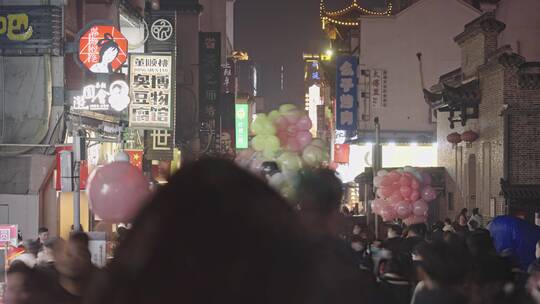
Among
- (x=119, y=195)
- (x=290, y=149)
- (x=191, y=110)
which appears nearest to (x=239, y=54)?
(x=191, y=110)

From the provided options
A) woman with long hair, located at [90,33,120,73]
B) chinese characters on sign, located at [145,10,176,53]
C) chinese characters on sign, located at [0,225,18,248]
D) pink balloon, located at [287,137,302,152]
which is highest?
chinese characters on sign, located at [145,10,176,53]

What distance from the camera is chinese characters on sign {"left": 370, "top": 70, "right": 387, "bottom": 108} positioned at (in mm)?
38400

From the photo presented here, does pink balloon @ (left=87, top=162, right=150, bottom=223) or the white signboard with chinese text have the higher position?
the white signboard with chinese text

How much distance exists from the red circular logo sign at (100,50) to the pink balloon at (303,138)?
23.7 feet

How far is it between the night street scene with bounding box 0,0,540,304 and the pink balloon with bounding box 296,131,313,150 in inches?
1.6

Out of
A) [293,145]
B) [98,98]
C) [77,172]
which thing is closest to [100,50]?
[98,98]

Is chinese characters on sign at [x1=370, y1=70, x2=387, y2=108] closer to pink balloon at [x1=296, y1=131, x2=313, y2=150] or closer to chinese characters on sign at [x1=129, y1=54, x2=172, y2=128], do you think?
chinese characters on sign at [x1=129, y1=54, x2=172, y2=128]

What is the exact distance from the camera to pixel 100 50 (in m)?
20.2

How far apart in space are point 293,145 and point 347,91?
21.2 metres

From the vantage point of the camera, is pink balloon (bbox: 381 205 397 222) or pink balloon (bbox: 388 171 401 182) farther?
pink balloon (bbox: 388 171 401 182)

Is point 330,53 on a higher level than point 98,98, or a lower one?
higher

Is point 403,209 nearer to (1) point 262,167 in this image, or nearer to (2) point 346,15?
(1) point 262,167

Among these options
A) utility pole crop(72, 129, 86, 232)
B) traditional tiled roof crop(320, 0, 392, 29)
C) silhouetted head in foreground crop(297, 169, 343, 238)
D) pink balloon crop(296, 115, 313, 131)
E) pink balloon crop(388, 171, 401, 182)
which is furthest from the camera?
traditional tiled roof crop(320, 0, 392, 29)

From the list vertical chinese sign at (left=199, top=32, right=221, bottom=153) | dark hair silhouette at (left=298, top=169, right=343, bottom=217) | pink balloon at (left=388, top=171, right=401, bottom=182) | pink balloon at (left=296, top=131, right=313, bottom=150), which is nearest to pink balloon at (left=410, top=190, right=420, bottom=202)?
pink balloon at (left=388, top=171, right=401, bottom=182)
